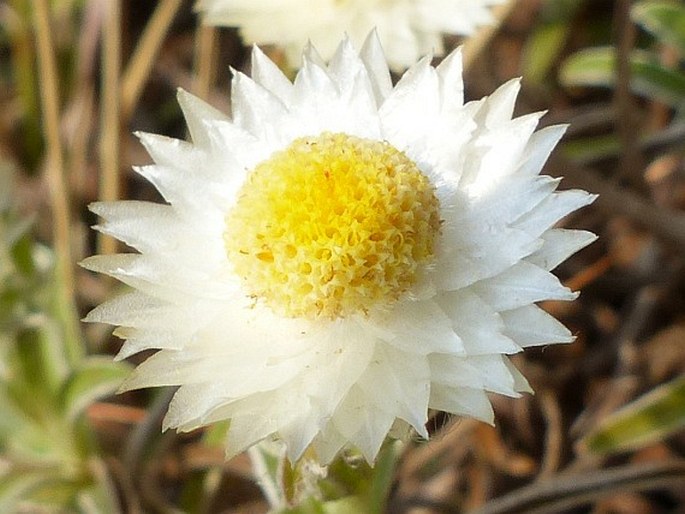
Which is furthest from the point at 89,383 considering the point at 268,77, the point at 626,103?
the point at 626,103

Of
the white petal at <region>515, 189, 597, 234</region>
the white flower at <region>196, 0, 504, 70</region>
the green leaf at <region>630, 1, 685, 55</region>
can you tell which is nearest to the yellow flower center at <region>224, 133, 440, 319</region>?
the white petal at <region>515, 189, 597, 234</region>

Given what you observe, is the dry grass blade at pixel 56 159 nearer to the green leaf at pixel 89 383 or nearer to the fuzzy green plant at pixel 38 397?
the fuzzy green plant at pixel 38 397

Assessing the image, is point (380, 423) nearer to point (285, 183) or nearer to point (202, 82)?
point (285, 183)

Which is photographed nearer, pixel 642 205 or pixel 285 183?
pixel 285 183

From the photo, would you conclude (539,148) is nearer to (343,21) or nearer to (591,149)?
(343,21)

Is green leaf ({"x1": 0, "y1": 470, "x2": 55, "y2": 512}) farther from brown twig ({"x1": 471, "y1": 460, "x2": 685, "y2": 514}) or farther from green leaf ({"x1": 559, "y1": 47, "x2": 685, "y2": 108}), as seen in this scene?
green leaf ({"x1": 559, "y1": 47, "x2": 685, "y2": 108})

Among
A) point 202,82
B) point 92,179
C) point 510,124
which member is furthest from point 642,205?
point 92,179

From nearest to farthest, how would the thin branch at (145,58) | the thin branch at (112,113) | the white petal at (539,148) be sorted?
1. the white petal at (539,148)
2. the thin branch at (112,113)
3. the thin branch at (145,58)

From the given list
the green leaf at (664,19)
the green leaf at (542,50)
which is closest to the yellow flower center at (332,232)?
the green leaf at (664,19)
